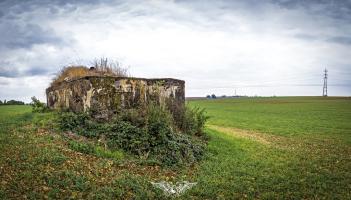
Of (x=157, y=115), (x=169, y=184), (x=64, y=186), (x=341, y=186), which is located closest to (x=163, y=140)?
(x=157, y=115)

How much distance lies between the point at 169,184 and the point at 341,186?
544 centimetres

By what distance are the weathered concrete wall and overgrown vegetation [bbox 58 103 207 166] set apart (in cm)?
77

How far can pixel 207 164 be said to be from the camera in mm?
12203

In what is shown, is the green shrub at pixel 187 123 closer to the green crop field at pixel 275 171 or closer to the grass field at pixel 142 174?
the green crop field at pixel 275 171

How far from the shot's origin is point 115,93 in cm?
1524

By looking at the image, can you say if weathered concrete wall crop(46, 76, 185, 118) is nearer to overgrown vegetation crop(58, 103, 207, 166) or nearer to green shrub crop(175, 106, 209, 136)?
green shrub crop(175, 106, 209, 136)

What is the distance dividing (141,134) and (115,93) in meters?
3.31

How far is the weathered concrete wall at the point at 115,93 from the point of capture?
14891mm

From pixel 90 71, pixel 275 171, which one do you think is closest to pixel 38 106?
pixel 90 71

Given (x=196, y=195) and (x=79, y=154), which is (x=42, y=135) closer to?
(x=79, y=154)


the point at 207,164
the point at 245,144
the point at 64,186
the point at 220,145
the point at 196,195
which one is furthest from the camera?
the point at 245,144

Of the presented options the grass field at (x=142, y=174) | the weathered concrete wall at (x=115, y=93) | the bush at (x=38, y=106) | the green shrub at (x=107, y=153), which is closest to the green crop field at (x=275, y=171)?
the grass field at (x=142, y=174)

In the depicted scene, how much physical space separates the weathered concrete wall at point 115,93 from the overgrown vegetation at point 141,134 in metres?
0.77

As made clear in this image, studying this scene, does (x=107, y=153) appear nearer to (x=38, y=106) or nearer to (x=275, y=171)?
(x=275, y=171)
